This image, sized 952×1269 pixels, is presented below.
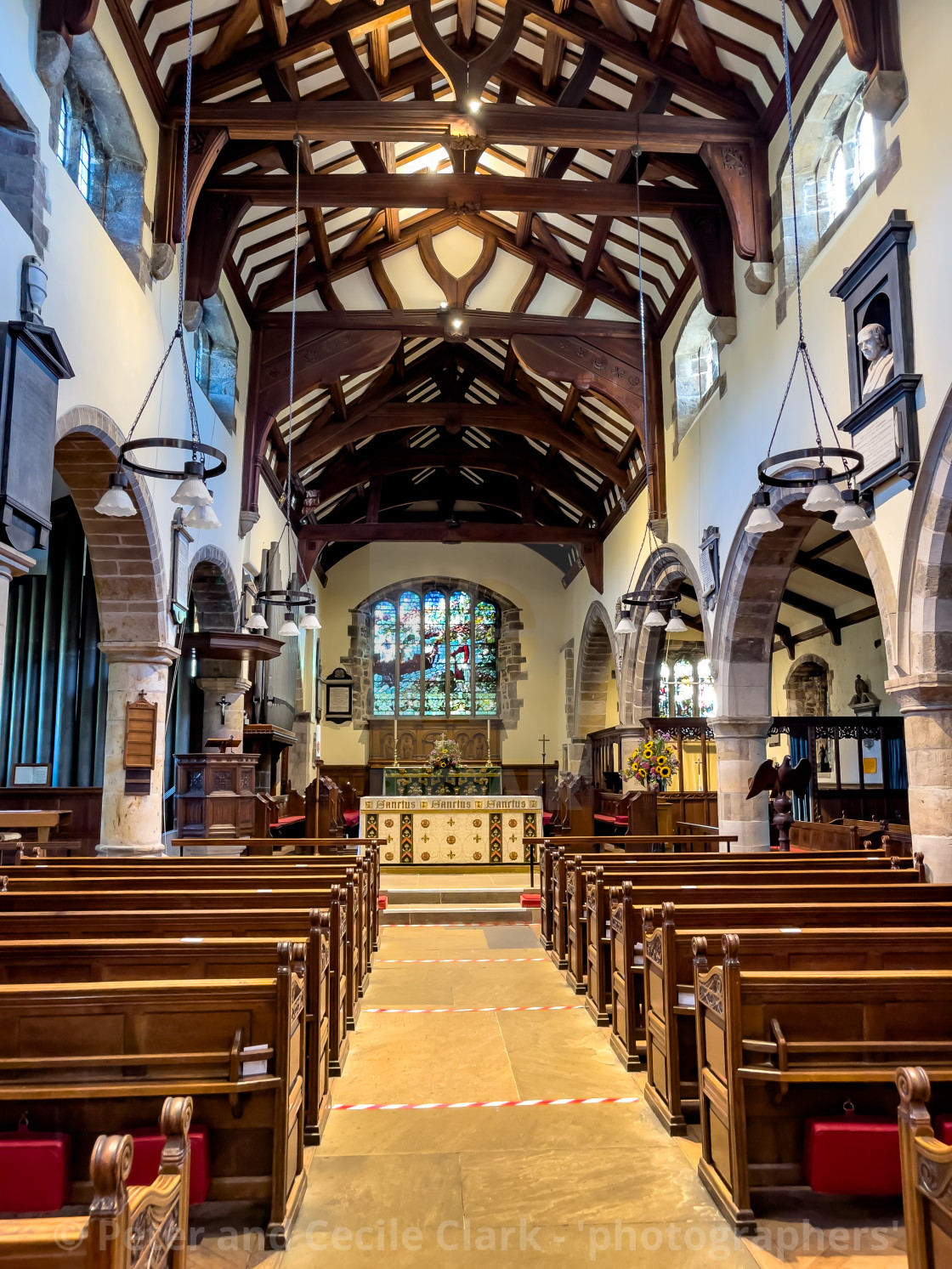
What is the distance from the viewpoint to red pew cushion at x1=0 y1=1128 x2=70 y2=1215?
8.28 feet

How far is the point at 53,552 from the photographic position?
9.89 metres

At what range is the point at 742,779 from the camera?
28.5ft

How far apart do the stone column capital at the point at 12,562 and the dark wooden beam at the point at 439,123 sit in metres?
4.23

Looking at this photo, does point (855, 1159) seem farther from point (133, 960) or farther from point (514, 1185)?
point (133, 960)

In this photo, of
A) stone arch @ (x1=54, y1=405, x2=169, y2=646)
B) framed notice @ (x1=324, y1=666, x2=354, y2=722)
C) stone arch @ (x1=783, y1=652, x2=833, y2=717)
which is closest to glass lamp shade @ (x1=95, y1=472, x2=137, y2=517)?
stone arch @ (x1=54, y1=405, x2=169, y2=646)

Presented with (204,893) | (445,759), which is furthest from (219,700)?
(204,893)

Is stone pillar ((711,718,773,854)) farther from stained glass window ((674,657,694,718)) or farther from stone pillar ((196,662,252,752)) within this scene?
stained glass window ((674,657,694,718))

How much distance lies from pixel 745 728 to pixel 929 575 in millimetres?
3574

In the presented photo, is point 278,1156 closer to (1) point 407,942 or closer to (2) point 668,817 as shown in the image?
(1) point 407,942

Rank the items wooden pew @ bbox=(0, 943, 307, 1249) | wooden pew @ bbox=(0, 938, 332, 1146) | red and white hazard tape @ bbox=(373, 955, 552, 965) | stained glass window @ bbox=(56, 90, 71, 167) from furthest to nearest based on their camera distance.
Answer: red and white hazard tape @ bbox=(373, 955, 552, 965)
stained glass window @ bbox=(56, 90, 71, 167)
wooden pew @ bbox=(0, 938, 332, 1146)
wooden pew @ bbox=(0, 943, 307, 1249)

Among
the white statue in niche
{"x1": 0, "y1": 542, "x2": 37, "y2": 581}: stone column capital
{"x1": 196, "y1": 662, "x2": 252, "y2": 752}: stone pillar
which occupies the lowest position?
{"x1": 196, "y1": 662, "x2": 252, "y2": 752}: stone pillar

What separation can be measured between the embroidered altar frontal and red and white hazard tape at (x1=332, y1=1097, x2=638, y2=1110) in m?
6.83

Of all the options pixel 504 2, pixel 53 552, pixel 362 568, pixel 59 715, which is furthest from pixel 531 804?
pixel 362 568

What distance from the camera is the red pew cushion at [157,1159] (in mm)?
2566
